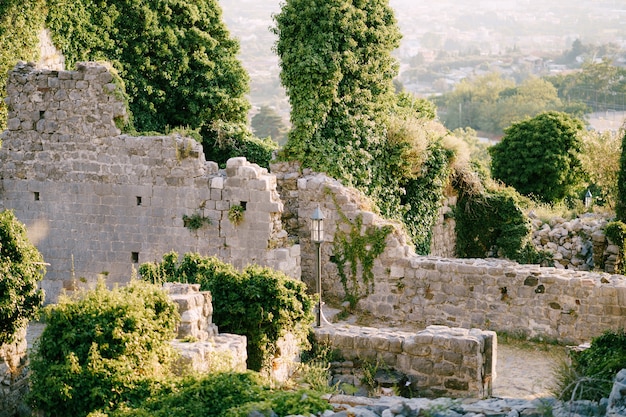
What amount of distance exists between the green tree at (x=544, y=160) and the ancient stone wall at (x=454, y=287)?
1404 centimetres

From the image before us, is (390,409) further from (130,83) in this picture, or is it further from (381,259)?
(130,83)

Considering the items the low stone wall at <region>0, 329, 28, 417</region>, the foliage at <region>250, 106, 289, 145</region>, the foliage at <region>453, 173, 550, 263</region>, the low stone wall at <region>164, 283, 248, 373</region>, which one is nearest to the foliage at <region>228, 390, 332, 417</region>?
the low stone wall at <region>164, 283, 248, 373</region>

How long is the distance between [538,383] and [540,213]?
33.3 feet

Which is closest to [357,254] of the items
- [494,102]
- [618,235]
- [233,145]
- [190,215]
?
[190,215]

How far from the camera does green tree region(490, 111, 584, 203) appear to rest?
92.9ft

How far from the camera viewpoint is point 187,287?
424 inches

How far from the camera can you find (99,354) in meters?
8.94

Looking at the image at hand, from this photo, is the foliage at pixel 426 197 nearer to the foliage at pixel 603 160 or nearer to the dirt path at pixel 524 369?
the dirt path at pixel 524 369

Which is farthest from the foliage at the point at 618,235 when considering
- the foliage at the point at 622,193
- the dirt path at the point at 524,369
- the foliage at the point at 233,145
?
the foliage at the point at 233,145

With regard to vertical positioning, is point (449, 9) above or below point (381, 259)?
above

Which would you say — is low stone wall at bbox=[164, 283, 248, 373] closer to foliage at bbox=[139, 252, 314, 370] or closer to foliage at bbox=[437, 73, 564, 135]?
foliage at bbox=[139, 252, 314, 370]

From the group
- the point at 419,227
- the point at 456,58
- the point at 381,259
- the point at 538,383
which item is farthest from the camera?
the point at 456,58

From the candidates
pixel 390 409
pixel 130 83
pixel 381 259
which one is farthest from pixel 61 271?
pixel 390 409

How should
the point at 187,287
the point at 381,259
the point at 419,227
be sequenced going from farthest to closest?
the point at 419,227 < the point at 381,259 < the point at 187,287
